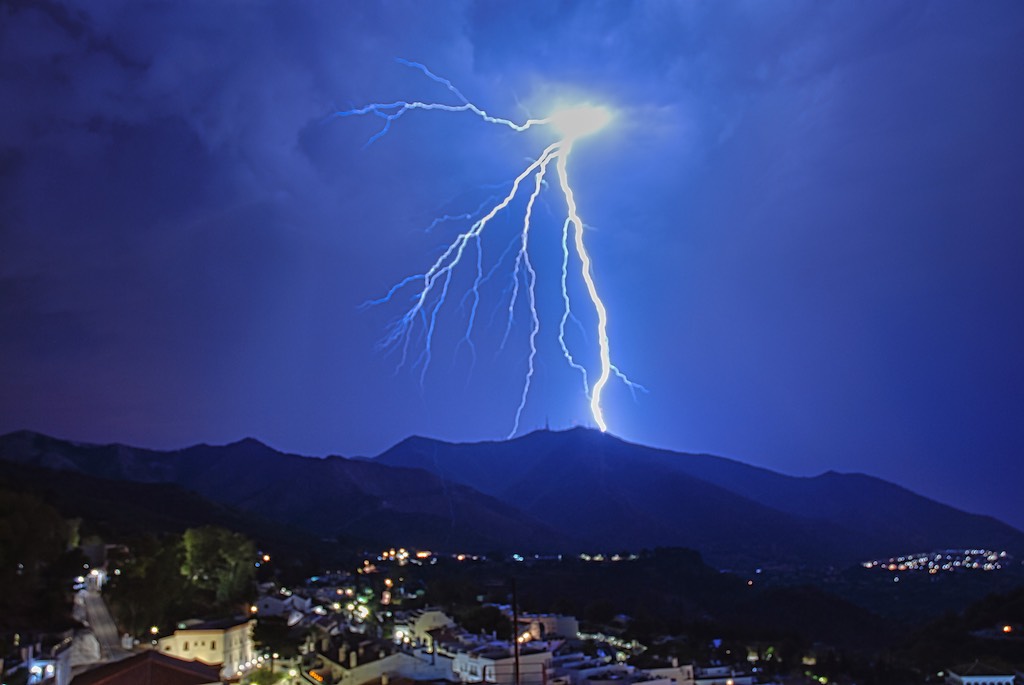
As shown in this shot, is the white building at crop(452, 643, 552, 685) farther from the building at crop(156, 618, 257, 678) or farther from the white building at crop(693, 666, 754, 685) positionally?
the building at crop(156, 618, 257, 678)

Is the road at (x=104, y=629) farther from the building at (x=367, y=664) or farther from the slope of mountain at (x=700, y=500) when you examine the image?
the slope of mountain at (x=700, y=500)

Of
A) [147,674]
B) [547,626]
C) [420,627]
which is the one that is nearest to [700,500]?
[547,626]

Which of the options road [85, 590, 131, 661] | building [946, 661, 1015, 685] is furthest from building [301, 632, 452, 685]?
building [946, 661, 1015, 685]

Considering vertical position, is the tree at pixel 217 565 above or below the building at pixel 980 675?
above

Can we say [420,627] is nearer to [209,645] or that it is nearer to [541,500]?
[209,645]

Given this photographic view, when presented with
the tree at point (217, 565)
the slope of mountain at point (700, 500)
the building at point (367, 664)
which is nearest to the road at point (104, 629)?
the tree at point (217, 565)

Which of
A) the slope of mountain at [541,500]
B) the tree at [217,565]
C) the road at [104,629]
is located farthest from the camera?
the slope of mountain at [541,500]

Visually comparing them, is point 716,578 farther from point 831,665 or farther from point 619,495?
point 619,495
